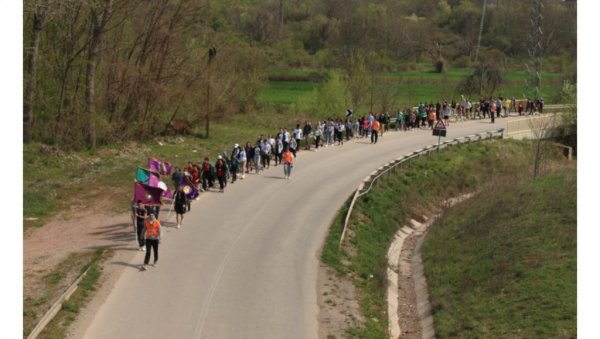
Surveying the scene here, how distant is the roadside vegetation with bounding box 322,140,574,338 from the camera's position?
1922cm

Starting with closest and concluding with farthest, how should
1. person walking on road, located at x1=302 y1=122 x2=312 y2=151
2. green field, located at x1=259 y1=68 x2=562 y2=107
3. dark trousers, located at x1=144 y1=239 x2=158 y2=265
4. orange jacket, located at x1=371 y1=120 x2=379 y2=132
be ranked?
dark trousers, located at x1=144 y1=239 x2=158 y2=265 → person walking on road, located at x1=302 y1=122 x2=312 y2=151 → orange jacket, located at x1=371 y1=120 x2=379 y2=132 → green field, located at x1=259 y1=68 x2=562 y2=107

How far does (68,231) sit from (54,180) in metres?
6.60

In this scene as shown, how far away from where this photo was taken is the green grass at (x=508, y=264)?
17.9 meters

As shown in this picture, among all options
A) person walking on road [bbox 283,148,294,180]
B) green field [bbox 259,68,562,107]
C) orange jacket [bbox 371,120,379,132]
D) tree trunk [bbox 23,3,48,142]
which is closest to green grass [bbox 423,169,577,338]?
person walking on road [bbox 283,148,294,180]

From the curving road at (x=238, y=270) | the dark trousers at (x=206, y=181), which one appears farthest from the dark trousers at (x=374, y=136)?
the dark trousers at (x=206, y=181)

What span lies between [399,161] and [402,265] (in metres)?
9.07

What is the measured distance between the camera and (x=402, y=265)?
943 inches

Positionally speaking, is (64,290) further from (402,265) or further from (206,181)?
(402,265)

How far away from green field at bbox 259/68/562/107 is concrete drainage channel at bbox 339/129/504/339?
91.0 feet

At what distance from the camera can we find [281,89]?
235 ft

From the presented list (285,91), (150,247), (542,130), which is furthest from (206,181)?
(285,91)

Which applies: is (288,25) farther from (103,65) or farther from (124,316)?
(124,316)

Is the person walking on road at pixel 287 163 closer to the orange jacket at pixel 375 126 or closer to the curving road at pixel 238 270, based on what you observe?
the curving road at pixel 238 270

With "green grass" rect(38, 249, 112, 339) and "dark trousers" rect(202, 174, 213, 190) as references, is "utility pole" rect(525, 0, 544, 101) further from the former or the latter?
"green grass" rect(38, 249, 112, 339)
